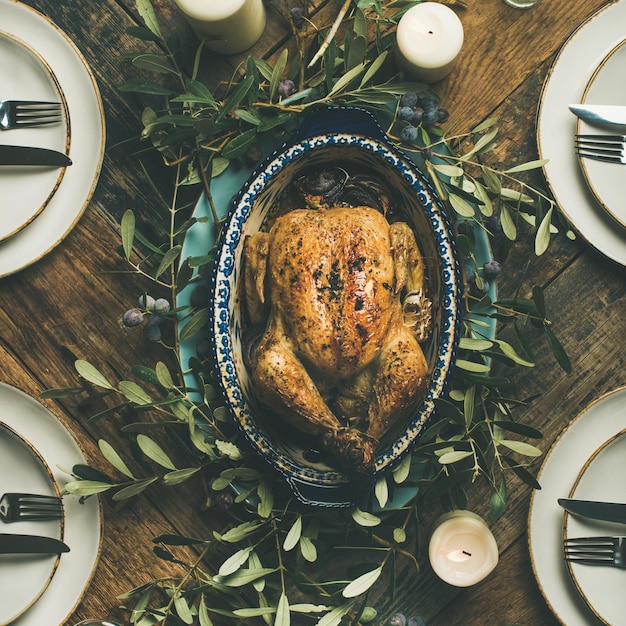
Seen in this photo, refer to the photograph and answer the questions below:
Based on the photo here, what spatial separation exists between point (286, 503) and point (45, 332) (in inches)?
26.8

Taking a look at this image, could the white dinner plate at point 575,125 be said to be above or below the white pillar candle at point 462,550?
above

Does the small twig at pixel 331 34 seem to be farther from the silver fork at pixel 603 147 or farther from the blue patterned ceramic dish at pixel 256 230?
the silver fork at pixel 603 147

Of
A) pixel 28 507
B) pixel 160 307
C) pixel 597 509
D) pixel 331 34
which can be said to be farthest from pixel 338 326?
pixel 28 507

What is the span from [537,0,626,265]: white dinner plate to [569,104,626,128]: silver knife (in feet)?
0.07

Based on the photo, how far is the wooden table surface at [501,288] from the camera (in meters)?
1.46

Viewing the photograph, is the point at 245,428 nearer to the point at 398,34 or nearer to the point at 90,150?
the point at 90,150

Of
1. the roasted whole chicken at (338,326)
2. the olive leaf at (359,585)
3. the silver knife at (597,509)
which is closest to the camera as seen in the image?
the roasted whole chicken at (338,326)

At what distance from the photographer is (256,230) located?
135cm

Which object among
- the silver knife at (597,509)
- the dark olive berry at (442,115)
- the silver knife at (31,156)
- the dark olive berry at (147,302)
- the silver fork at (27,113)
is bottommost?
the silver knife at (597,509)

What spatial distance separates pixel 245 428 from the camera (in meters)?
1.30

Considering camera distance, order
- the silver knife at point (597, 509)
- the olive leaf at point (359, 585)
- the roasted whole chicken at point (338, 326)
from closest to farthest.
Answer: the roasted whole chicken at point (338, 326) → the olive leaf at point (359, 585) → the silver knife at point (597, 509)

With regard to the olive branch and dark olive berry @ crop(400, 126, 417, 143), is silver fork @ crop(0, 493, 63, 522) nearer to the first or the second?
the olive branch

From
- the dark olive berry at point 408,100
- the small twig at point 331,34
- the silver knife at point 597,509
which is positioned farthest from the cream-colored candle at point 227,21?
the silver knife at point 597,509

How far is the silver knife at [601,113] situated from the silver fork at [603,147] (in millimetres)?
32
